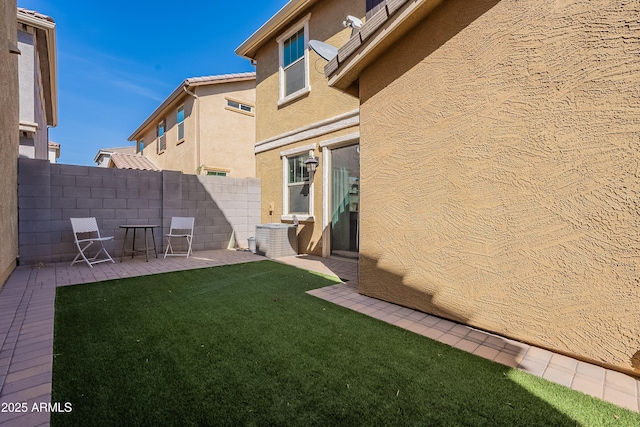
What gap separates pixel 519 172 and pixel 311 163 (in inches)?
201

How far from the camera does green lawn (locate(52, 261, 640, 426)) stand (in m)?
1.75

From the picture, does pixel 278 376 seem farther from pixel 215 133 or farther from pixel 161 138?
pixel 161 138

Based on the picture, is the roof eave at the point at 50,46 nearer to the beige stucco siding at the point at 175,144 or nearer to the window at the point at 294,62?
the beige stucco siding at the point at 175,144

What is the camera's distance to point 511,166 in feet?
8.97

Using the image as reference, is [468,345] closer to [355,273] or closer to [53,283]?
[355,273]

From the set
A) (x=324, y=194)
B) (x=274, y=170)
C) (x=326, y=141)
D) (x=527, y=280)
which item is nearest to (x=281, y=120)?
(x=274, y=170)

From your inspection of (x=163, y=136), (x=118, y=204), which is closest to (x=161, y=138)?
(x=163, y=136)

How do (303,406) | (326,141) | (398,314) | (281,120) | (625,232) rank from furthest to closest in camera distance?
(281,120) → (326,141) → (398,314) → (625,232) → (303,406)

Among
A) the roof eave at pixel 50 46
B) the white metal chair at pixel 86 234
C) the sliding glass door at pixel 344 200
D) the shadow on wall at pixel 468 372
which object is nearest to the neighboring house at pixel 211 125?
the roof eave at pixel 50 46

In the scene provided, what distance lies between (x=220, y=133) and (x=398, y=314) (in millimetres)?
11886

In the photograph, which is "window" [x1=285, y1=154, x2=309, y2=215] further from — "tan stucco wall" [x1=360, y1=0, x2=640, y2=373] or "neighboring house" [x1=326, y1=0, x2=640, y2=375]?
"tan stucco wall" [x1=360, y1=0, x2=640, y2=373]

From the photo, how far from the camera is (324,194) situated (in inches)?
280

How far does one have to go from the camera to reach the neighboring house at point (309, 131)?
6.91 meters

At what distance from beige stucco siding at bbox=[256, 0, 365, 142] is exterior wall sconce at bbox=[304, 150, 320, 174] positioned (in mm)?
979
